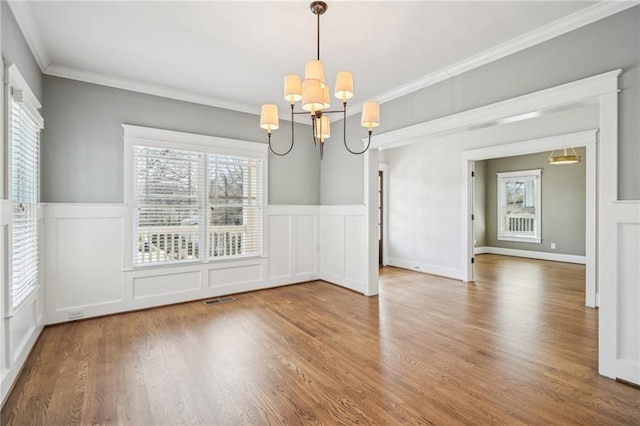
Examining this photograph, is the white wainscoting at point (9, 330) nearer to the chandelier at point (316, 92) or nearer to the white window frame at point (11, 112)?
the white window frame at point (11, 112)

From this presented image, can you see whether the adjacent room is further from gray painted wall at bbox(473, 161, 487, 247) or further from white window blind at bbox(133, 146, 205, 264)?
gray painted wall at bbox(473, 161, 487, 247)

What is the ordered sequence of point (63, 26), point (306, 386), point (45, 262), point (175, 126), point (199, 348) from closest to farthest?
point (306, 386) < point (63, 26) < point (199, 348) < point (45, 262) < point (175, 126)

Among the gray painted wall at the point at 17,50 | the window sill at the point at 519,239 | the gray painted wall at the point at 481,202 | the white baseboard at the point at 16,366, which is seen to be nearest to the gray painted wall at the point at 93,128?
the gray painted wall at the point at 17,50

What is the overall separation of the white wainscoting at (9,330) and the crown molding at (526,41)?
13.6ft

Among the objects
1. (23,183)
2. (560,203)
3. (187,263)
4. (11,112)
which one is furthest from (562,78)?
(560,203)

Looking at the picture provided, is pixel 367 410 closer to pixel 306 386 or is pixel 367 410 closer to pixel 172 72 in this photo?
pixel 306 386

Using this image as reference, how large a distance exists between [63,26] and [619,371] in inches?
210

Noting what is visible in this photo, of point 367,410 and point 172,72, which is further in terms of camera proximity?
point 172,72

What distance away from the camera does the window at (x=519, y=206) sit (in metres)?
8.25

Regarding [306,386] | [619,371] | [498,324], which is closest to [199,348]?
[306,386]

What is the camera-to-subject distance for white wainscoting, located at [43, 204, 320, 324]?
3.49m

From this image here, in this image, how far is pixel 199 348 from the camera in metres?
2.92

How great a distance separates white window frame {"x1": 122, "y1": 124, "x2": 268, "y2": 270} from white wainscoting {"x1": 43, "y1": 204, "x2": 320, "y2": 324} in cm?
5

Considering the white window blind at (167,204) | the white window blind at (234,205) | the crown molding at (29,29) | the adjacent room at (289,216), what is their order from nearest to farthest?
the adjacent room at (289,216), the crown molding at (29,29), the white window blind at (167,204), the white window blind at (234,205)
